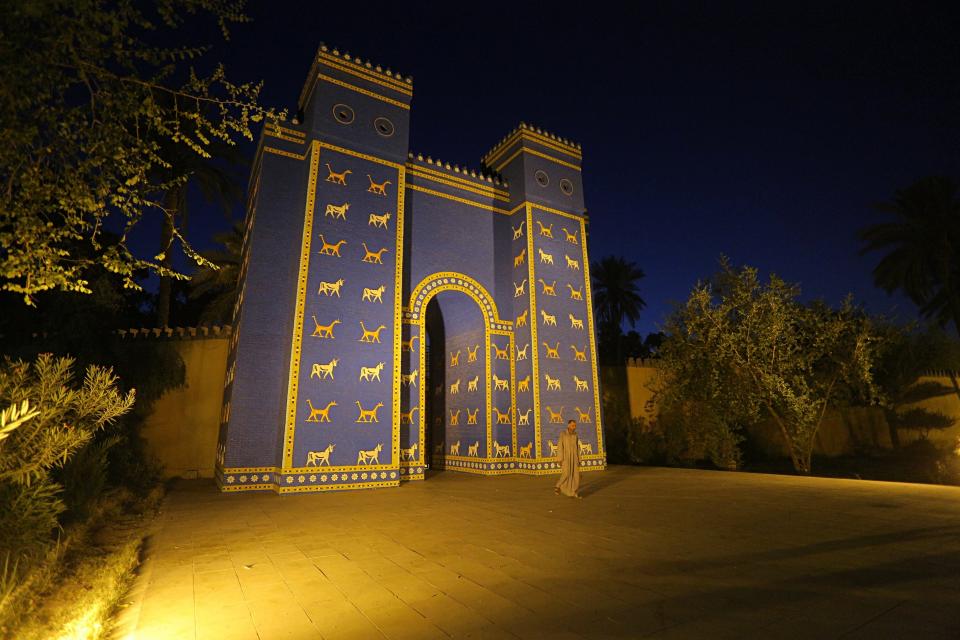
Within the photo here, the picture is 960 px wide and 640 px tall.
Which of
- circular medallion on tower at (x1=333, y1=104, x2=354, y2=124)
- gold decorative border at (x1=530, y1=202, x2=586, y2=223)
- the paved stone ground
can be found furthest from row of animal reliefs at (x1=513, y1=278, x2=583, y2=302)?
the paved stone ground

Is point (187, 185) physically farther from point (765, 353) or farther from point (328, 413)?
point (765, 353)

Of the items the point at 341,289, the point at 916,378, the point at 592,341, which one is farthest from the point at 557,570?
the point at 916,378

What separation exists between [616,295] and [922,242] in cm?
1735

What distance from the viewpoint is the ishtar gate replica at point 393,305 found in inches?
395

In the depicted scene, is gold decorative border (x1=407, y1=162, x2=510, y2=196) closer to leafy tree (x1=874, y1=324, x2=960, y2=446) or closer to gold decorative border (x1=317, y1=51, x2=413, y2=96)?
gold decorative border (x1=317, y1=51, x2=413, y2=96)

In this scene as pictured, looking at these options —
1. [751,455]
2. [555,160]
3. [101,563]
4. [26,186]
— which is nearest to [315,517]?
[101,563]

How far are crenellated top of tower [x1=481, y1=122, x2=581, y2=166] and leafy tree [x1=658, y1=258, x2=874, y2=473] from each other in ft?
18.4

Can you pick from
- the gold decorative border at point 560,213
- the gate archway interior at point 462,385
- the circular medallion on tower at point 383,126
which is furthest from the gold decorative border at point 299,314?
the gold decorative border at point 560,213

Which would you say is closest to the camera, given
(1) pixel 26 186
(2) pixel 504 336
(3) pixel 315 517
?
(1) pixel 26 186

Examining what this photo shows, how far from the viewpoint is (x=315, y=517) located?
6914 millimetres

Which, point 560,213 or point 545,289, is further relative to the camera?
point 560,213

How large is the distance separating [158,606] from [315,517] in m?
3.47

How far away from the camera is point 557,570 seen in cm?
426

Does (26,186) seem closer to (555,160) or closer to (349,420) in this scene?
(349,420)
